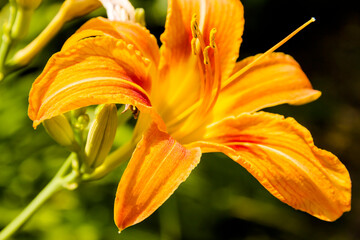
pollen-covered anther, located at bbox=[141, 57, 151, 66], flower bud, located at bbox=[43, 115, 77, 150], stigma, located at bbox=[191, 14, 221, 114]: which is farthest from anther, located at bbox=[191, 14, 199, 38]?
flower bud, located at bbox=[43, 115, 77, 150]

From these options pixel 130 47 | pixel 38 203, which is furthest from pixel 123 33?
pixel 38 203

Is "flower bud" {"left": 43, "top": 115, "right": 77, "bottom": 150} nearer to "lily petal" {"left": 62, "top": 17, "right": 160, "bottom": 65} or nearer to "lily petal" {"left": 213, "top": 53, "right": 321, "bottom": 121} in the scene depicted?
"lily petal" {"left": 62, "top": 17, "right": 160, "bottom": 65}

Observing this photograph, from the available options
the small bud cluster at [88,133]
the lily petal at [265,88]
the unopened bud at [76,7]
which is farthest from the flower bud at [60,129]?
the lily petal at [265,88]

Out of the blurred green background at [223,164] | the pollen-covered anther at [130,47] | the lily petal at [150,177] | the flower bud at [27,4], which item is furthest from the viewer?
the blurred green background at [223,164]

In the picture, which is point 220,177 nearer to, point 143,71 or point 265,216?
point 265,216

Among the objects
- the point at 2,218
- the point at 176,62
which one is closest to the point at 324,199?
the point at 176,62

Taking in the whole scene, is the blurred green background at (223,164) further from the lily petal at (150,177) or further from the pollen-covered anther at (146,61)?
the lily petal at (150,177)

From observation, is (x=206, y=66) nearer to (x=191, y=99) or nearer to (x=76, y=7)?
(x=191, y=99)
